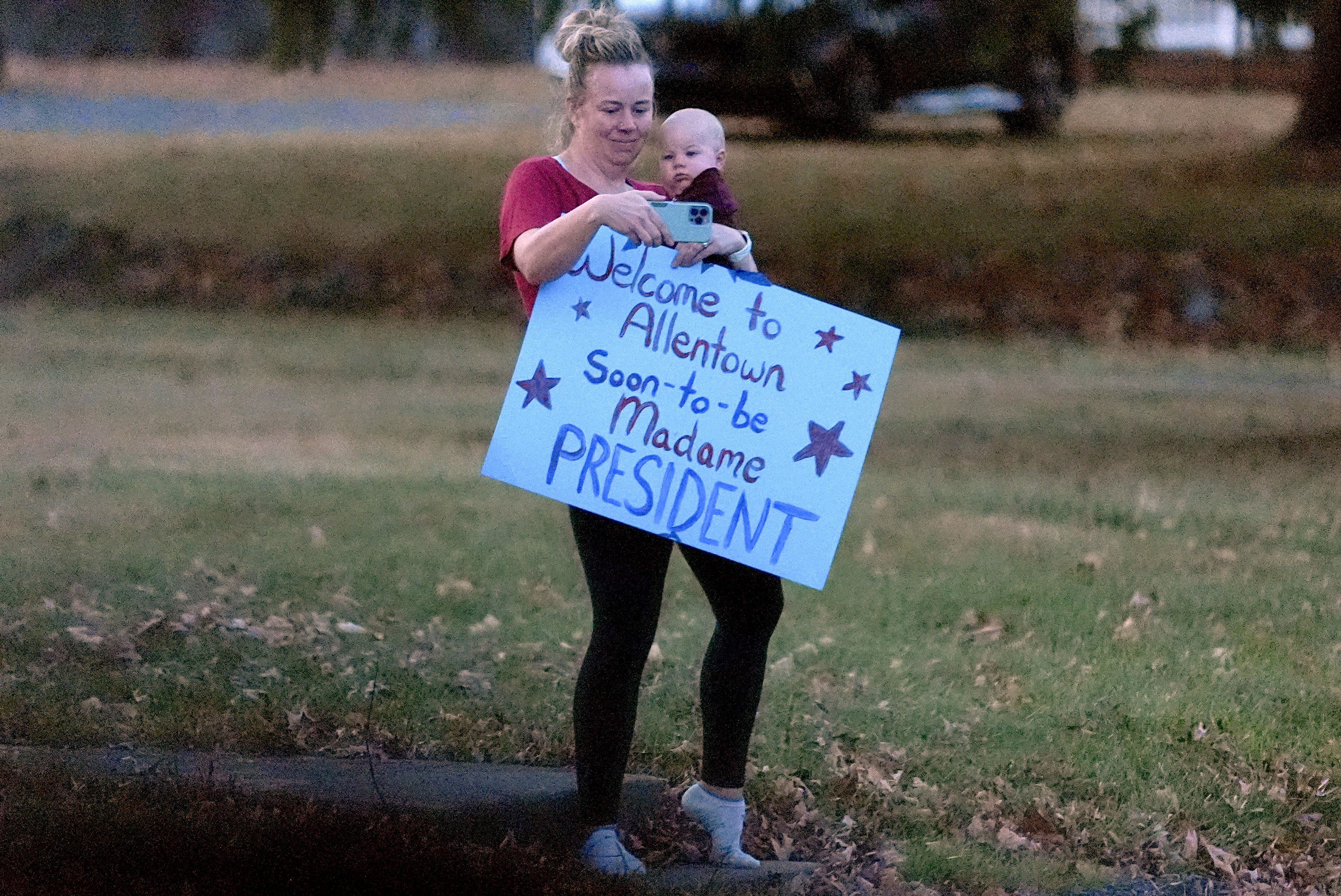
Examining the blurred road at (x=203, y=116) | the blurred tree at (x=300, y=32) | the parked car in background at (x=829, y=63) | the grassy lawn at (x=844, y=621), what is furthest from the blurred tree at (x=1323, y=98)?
the blurred tree at (x=300, y=32)

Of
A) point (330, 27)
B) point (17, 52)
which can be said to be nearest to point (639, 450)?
point (330, 27)

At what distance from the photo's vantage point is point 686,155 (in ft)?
11.8

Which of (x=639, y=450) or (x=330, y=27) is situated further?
(x=330, y=27)

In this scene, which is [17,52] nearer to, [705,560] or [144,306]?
[144,306]

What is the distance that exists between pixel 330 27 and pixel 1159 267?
8.28 meters

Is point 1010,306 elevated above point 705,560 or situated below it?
below

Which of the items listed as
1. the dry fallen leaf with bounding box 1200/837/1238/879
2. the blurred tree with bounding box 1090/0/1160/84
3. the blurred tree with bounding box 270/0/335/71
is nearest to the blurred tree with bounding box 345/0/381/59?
the blurred tree with bounding box 270/0/335/71

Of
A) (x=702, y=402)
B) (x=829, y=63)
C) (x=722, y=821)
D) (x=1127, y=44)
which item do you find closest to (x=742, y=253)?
(x=702, y=402)

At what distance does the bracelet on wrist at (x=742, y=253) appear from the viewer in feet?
12.1

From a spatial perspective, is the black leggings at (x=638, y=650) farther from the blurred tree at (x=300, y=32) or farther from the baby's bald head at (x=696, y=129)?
Answer: the blurred tree at (x=300, y=32)

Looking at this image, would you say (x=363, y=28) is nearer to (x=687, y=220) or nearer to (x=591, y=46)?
(x=591, y=46)

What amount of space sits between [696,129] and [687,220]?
21 centimetres

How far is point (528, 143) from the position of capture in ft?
68.1

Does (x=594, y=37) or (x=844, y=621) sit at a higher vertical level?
(x=594, y=37)
